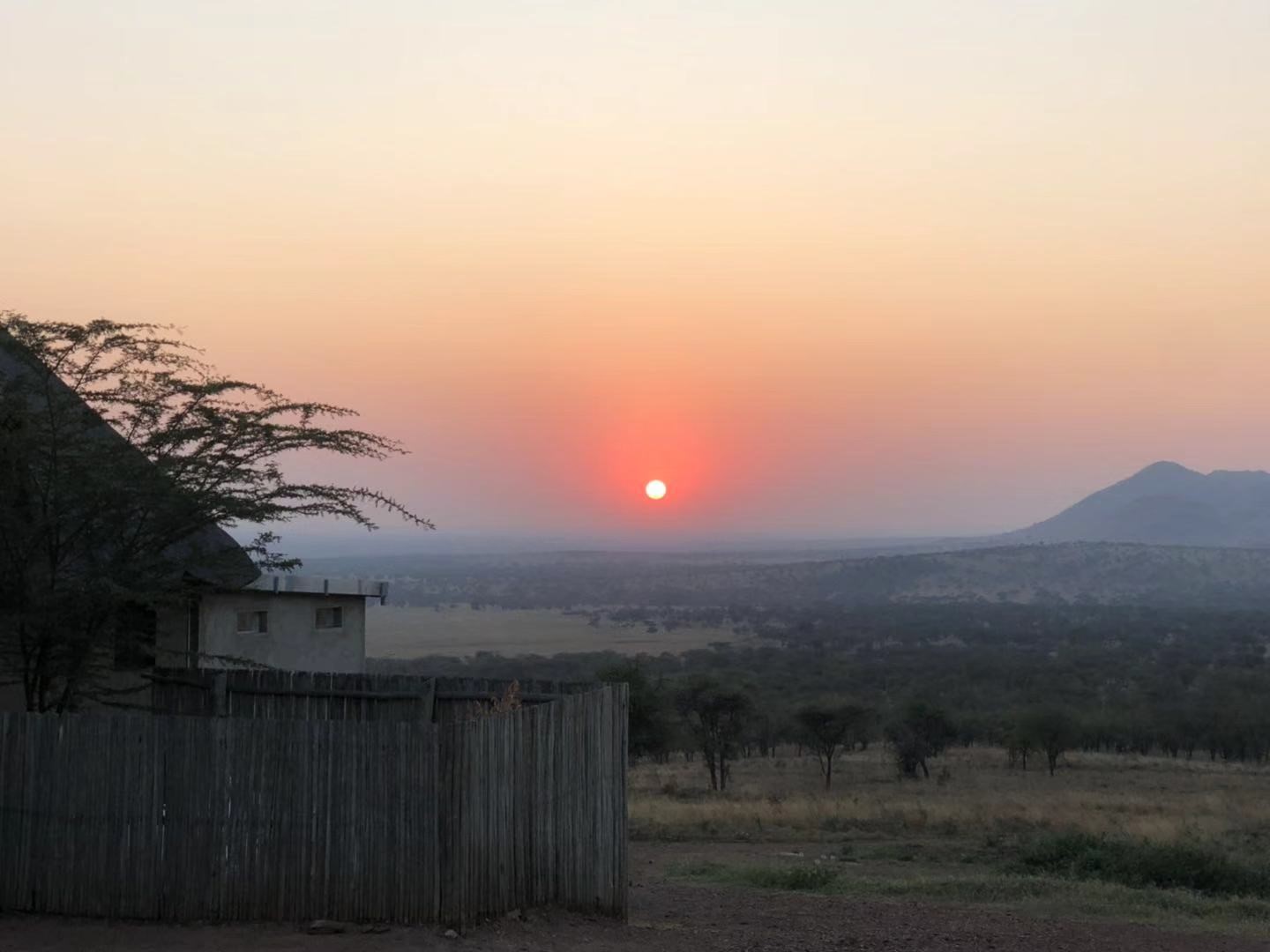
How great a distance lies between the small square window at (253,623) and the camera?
19859 millimetres

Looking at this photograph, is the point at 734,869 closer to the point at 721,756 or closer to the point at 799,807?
the point at 799,807

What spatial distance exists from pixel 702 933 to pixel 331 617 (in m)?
11.3

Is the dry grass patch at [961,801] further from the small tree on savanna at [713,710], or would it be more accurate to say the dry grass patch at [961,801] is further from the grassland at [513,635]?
the grassland at [513,635]

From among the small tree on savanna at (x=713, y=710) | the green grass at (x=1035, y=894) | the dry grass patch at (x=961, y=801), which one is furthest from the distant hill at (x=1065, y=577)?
the green grass at (x=1035, y=894)

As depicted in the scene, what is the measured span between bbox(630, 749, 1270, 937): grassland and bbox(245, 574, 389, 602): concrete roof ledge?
249 inches

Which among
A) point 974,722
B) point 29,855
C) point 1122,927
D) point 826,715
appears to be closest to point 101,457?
point 29,855

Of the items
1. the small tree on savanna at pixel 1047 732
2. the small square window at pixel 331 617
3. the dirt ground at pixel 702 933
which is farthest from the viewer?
the small tree on savanna at pixel 1047 732

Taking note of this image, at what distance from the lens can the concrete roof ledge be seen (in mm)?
19766

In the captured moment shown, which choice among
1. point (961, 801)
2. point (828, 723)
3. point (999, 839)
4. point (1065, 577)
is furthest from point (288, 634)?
point (1065, 577)

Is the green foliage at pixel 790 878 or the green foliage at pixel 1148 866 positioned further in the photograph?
the green foliage at pixel 1148 866

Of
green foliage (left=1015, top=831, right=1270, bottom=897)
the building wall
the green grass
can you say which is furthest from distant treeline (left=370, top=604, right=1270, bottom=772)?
the green grass

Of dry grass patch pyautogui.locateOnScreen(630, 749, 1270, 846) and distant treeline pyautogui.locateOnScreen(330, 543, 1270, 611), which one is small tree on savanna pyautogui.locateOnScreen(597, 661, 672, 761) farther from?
distant treeline pyautogui.locateOnScreen(330, 543, 1270, 611)

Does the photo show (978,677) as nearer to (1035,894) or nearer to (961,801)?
(961,801)

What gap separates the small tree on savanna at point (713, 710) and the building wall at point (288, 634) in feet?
64.7
